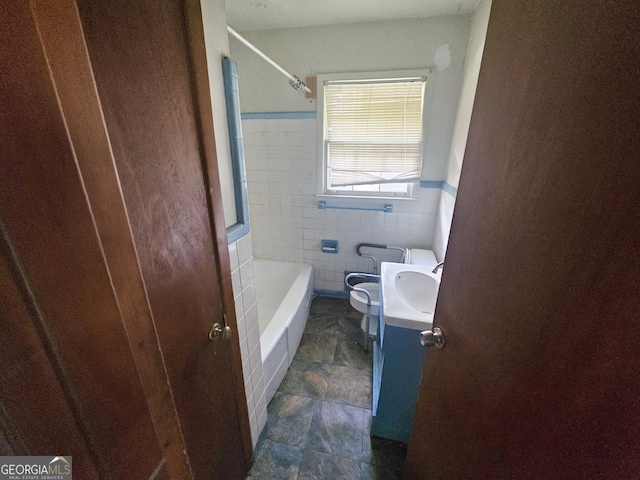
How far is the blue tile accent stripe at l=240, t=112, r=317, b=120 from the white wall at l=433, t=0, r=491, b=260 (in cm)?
114

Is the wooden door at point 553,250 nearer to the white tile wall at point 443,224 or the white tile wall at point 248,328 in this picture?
the white tile wall at point 248,328

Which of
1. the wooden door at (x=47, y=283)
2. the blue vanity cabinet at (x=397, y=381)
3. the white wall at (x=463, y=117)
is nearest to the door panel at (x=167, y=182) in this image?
the wooden door at (x=47, y=283)

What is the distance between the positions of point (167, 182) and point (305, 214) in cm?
191

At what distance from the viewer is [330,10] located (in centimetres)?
172

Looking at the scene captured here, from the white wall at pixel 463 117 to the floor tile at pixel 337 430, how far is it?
3.97ft

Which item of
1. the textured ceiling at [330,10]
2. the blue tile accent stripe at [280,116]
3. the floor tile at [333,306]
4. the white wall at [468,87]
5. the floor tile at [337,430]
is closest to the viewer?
the floor tile at [337,430]

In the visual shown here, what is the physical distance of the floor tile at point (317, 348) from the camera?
1917 mm

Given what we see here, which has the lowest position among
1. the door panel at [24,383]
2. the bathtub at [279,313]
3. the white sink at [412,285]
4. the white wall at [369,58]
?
the bathtub at [279,313]

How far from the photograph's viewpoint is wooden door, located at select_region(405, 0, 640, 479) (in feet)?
1.01

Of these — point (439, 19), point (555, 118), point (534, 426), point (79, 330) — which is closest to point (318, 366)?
point (534, 426)

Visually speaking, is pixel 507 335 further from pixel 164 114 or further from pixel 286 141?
pixel 286 141

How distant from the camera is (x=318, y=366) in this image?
1847mm

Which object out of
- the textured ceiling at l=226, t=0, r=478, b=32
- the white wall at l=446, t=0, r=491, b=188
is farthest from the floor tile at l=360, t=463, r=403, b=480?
the textured ceiling at l=226, t=0, r=478, b=32

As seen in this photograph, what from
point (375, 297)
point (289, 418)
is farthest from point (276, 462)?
point (375, 297)
